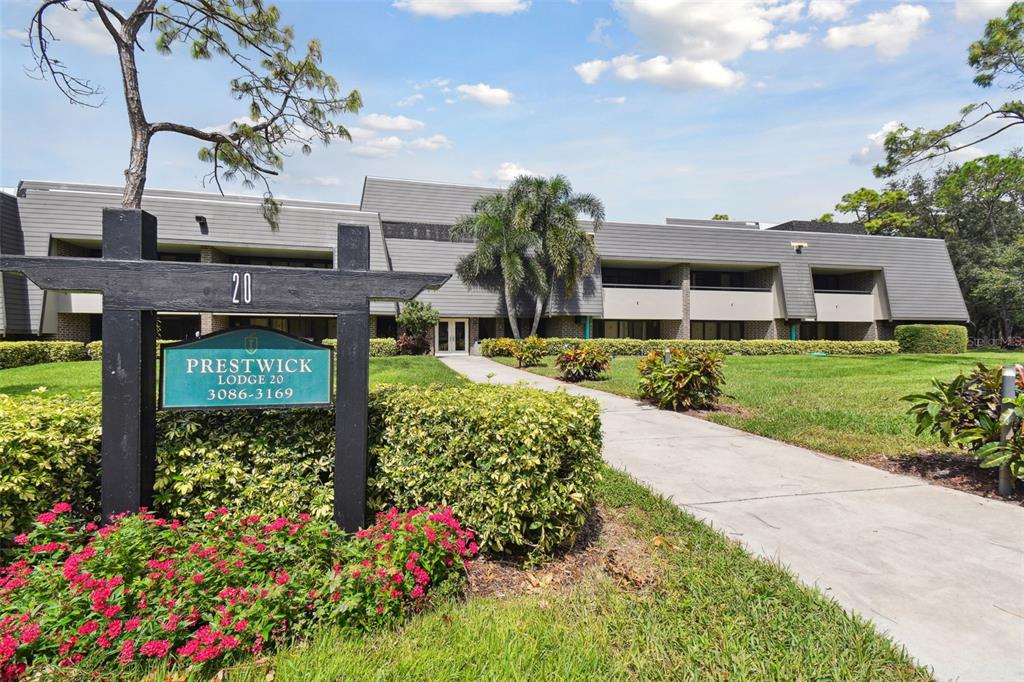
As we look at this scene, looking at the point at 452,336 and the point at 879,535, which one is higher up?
the point at 452,336

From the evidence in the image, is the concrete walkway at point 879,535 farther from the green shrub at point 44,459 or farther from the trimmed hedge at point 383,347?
the trimmed hedge at point 383,347

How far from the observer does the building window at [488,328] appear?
30.9 meters

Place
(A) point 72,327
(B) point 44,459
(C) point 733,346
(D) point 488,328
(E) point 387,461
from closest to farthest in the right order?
(B) point 44,459 < (E) point 387,461 < (A) point 72,327 < (C) point 733,346 < (D) point 488,328

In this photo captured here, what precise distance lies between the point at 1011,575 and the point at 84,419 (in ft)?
21.9

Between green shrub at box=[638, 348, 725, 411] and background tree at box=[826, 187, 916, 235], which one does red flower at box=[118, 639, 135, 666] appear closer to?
green shrub at box=[638, 348, 725, 411]

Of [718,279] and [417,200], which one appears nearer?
[417,200]

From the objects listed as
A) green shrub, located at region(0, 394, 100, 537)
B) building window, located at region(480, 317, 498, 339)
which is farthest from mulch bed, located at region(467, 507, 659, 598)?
building window, located at region(480, 317, 498, 339)

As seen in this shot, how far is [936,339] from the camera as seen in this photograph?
31.4 m

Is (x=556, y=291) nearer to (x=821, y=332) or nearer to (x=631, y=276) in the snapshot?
(x=631, y=276)

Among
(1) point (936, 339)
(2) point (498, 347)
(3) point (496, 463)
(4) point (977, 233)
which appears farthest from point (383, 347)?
(4) point (977, 233)

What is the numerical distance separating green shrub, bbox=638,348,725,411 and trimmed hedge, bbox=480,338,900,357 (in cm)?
1578

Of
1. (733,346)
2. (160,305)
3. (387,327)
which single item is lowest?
(733,346)

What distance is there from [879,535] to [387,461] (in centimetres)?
411

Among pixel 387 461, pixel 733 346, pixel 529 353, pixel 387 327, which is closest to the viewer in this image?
pixel 387 461
